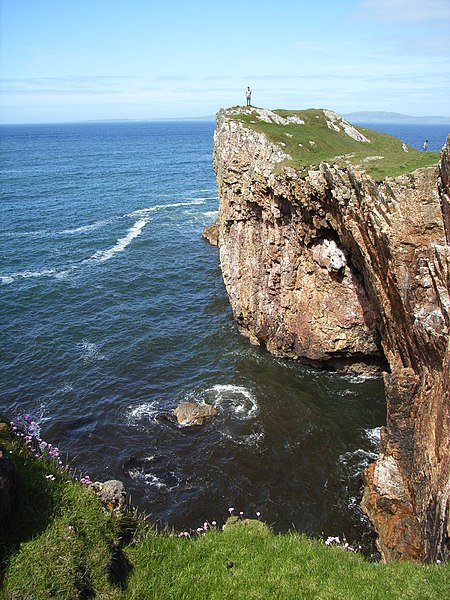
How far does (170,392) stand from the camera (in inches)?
1372

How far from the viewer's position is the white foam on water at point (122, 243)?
199 ft

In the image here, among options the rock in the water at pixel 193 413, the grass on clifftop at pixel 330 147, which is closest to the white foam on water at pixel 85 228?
the grass on clifftop at pixel 330 147

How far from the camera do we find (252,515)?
79.0 ft

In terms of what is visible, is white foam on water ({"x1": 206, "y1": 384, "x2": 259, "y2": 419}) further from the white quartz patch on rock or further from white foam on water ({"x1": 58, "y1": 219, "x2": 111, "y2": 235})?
white foam on water ({"x1": 58, "y1": 219, "x2": 111, "y2": 235})

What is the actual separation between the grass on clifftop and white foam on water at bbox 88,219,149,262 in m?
26.3

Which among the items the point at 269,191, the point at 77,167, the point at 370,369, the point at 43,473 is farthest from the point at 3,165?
the point at 43,473

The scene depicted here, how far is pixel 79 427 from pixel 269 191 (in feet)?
71.7

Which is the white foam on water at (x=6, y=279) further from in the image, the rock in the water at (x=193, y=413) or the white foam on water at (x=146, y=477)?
the white foam on water at (x=146, y=477)

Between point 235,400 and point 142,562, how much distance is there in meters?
21.9

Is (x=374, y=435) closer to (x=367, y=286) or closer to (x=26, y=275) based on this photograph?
(x=367, y=286)

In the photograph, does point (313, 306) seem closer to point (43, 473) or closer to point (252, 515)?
point (252, 515)

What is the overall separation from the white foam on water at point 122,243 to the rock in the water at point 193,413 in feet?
107

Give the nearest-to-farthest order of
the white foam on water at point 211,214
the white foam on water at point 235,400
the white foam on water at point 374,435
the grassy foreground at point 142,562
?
the grassy foreground at point 142,562, the white foam on water at point 374,435, the white foam on water at point 235,400, the white foam on water at point 211,214

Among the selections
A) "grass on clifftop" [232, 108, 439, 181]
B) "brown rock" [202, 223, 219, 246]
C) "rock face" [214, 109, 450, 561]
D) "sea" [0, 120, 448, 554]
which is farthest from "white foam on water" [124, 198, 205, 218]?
"rock face" [214, 109, 450, 561]
